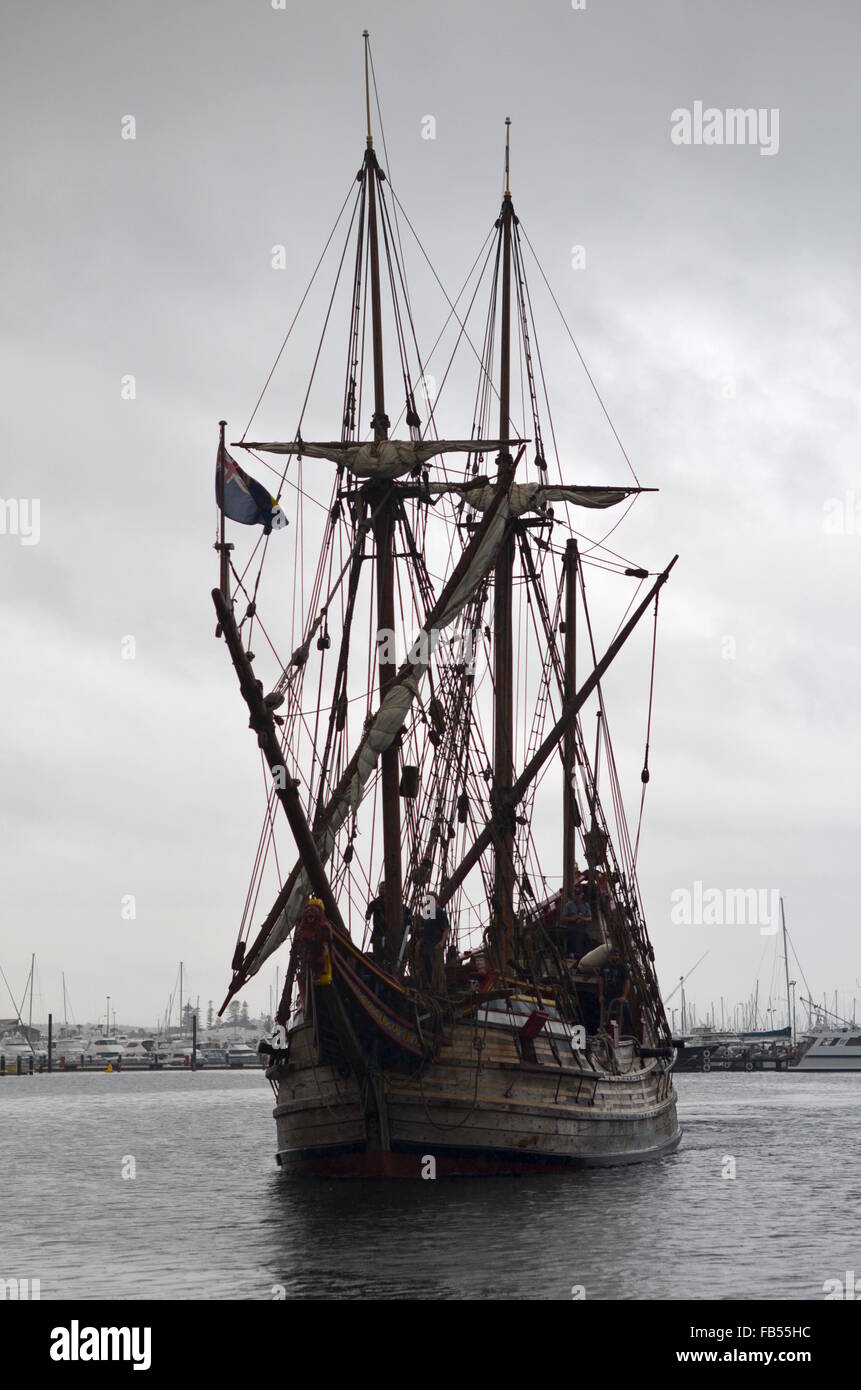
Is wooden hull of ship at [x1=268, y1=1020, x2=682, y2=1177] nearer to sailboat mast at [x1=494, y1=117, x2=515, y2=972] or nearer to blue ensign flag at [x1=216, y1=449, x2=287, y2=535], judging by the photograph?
sailboat mast at [x1=494, y1=117, x2=515, y2=972]

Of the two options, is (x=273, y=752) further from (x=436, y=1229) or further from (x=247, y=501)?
(x=436, y=1229)

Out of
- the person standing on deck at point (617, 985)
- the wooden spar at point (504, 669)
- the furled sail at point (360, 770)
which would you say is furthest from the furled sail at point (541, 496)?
the person standing on deck at point (617, 985)

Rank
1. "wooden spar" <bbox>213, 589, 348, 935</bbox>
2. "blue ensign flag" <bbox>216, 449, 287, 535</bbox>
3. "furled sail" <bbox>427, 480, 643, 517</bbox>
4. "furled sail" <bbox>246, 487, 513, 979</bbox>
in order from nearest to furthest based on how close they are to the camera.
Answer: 1. "wooden spar" <bbox>213, 589, 348, 935</bbox>
2. "blue ensign flag" <bbox>216, 449, 287, 535</bbox>
3. "furled sail" <bbox>246, 487, 513, 979</bbox>
4. "furled sail" <bbox>427, 480, 643, 517</bbox>

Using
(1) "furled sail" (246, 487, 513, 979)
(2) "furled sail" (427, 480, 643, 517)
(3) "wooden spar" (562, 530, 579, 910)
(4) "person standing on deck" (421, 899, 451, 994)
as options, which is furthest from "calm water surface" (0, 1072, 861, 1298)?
(2) "furled sail" (427, 480, 643, 517)

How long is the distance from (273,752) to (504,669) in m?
20.0

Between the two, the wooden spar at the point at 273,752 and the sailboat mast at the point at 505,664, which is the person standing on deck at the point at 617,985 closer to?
the sailboat mast at the point at 505,664

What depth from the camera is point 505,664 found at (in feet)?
188

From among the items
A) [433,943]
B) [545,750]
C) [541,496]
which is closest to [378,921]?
[433,943]

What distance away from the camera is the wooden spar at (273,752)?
3684 cm

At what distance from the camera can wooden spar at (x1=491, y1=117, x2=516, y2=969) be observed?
5153 cm

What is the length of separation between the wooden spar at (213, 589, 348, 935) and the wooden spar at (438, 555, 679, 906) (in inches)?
356

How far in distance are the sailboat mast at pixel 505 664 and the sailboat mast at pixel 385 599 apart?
4.19 m
